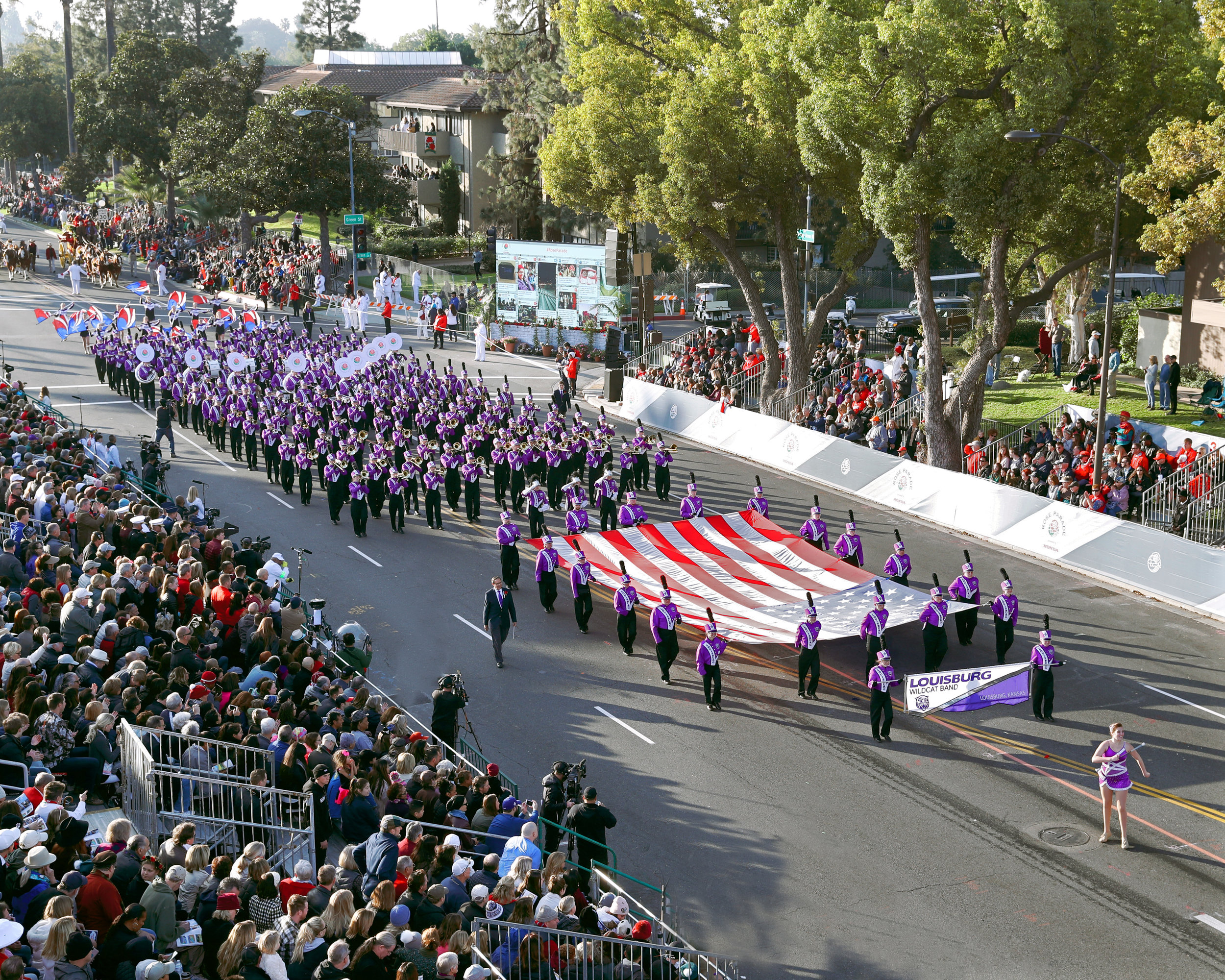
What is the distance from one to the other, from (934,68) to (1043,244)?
4.55m

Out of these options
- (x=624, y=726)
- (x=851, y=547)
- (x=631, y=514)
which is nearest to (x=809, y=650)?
(x=624, y=726)

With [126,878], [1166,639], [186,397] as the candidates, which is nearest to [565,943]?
[126,878]

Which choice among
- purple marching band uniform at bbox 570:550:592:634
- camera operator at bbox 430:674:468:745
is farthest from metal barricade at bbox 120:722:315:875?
purple marching band uniform at bbox 570:550:592:634

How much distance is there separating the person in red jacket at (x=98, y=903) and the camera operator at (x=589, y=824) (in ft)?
15.0

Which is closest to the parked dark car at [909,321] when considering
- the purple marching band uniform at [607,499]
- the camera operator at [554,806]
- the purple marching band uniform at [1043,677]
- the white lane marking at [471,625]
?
the purple marching band uniform at [607,499]

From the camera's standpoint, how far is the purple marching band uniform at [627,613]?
17.8 meters

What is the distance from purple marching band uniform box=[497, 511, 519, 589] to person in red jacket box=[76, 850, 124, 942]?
12130 millimetres

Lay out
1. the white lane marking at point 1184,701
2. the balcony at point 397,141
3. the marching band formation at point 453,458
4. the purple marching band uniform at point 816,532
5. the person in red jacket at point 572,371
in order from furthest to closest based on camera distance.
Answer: the balcony at point 397,141
the person in red jacket at point 572,371
the purple marching band uniform at point 816,532
the marching band formation at point 453,458
the white lane marking at point 1184,701

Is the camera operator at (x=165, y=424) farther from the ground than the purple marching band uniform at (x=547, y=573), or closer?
farther from the ground

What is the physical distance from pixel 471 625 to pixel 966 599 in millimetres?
7331

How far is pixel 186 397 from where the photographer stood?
31.7 meters

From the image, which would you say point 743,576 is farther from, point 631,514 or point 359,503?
point 359,503

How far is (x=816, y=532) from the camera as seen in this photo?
20984 mm

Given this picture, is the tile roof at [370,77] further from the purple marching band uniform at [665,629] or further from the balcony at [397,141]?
the purple marching band uniform at [665,629]
